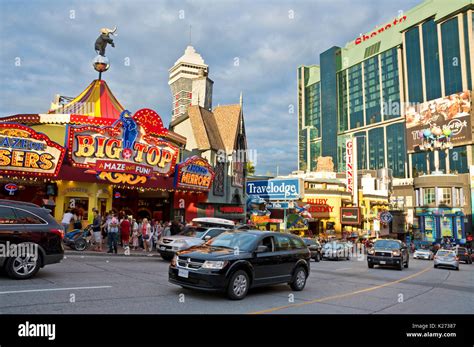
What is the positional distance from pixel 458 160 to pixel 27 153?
101207 millimetres

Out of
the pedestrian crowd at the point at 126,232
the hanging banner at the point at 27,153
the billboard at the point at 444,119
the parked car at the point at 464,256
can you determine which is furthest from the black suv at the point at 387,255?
the billboard at the point at 444,119

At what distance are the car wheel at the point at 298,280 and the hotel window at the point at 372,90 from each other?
449ft

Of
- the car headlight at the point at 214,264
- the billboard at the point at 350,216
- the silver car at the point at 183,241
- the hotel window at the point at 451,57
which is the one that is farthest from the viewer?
the hotel window at the point at 451,57

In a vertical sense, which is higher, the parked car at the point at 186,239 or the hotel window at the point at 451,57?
the hotel window at the point at 451,57

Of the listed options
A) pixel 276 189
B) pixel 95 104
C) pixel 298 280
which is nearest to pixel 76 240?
pixel 298 280

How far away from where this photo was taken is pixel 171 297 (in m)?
7.98

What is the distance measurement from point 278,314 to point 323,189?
44952 millimetres

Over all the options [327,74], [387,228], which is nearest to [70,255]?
[387,228]

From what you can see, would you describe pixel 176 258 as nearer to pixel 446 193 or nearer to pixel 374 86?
pixel 446 193

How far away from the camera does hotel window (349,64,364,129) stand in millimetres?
146125

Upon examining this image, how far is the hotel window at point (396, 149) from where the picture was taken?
12444cm

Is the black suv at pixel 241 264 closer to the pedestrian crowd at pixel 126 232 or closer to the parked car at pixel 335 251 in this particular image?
the pedestrian crowd at pixel 126 232
